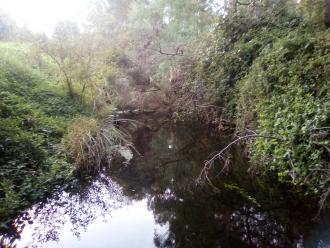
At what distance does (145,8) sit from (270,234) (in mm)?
14496

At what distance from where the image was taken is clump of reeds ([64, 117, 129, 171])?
23.4 ft

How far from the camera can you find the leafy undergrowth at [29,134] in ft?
18.4

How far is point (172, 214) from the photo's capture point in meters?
5.37

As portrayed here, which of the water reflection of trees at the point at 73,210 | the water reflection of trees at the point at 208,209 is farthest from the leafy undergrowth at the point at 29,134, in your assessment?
the water reflection of trees at the point at 208,209

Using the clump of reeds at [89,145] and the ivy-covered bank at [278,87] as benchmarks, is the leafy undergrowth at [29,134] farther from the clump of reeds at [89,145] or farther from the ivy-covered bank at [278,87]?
the ivy-covered bank at [278,87]

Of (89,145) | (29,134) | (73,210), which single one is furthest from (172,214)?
(29,134)

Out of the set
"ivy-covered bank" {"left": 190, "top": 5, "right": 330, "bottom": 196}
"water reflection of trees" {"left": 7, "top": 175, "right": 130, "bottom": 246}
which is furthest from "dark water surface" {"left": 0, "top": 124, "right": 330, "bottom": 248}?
"ivy-covered bank" {"left": 190, "top": 5, "right": 330, "bottom": 196}

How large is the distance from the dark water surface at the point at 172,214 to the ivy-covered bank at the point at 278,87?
556mm

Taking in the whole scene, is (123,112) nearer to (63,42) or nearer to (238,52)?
(63,42)

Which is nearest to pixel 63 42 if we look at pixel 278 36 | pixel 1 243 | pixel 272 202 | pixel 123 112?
pixel 123 112

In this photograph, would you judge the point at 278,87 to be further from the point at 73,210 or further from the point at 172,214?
the point at 73,210

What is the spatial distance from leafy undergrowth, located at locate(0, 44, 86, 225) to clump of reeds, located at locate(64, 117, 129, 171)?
265mm

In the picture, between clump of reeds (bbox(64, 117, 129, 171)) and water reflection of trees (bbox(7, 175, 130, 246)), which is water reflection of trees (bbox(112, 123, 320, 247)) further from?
clump of reeds (bbox(64, 117, 129, 171))

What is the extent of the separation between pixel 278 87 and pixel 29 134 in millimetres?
5472
